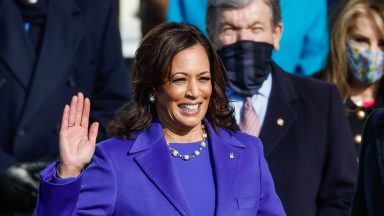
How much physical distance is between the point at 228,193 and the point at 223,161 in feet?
0.47

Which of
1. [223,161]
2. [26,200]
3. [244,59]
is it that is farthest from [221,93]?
[26,200]

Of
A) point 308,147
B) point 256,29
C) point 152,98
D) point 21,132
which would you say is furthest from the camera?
point 21,132

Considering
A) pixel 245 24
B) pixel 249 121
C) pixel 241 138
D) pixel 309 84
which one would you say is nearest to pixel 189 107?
pixel 241 138

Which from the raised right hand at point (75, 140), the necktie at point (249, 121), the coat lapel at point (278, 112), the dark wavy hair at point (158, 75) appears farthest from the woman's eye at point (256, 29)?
the raised right hand at point (75, 140)

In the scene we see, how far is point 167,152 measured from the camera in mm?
4027

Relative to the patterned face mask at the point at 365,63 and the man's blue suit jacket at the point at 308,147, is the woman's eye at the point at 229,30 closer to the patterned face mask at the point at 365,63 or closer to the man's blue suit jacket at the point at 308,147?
the man's blue suit jacket at the point at 308,147

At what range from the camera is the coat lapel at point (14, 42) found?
5.38 meters

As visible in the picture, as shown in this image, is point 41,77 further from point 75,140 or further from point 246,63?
point 75,140

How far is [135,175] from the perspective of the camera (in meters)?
3.96

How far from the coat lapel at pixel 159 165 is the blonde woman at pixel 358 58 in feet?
5.75

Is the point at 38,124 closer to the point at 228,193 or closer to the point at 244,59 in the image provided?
the point at 244,59

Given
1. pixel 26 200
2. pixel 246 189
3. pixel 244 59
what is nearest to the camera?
pixel 246 189

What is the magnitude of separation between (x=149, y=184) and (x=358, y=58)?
1.95 meters

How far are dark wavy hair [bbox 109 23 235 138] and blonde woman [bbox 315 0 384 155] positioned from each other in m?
1.52
